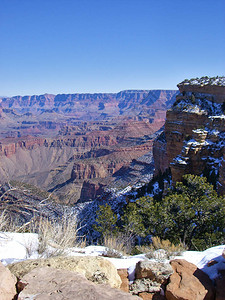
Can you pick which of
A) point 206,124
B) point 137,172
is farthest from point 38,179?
point 206,124

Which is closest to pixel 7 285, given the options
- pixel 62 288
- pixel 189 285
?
pixel 62 288

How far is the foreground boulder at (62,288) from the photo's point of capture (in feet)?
16.1

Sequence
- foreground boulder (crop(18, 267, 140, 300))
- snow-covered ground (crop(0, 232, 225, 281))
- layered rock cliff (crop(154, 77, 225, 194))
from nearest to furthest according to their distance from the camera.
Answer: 1. foreground boulder (crop(18, 267, 140, 300))
2. snow-covered ground (crop(0, 232, 225, 281))
3. layered rock cliff (crop(154, 77, 225, 194))

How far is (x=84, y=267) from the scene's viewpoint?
659cm

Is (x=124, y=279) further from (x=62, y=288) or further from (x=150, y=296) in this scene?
(x=62, y=288)

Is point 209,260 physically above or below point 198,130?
below

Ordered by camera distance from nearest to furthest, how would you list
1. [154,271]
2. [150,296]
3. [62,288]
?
[62,288] → [150,296] → [154,271]

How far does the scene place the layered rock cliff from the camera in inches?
928

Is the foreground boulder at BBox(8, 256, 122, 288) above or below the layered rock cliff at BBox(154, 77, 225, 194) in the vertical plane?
below

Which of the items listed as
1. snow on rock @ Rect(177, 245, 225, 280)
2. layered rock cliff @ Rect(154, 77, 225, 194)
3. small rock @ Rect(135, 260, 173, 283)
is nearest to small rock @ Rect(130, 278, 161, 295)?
small rock @ Rect(135, 260, 173, 283)

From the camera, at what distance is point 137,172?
88250mm

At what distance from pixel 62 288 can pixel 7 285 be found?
4.42 feet

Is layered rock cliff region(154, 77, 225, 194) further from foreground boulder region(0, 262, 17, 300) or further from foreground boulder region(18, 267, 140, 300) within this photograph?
foreground boulder region(0, 262, 17, 300)

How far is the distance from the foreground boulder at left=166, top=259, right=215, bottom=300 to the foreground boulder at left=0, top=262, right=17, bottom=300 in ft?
12.2
